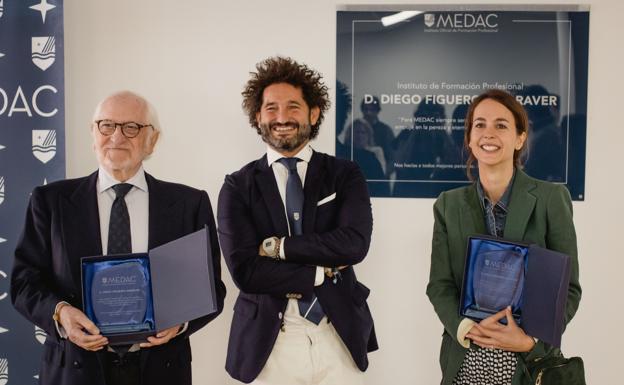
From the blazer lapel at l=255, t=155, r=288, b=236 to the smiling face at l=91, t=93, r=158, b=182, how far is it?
52 centimetres

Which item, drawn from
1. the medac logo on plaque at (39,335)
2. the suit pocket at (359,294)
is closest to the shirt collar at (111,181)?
the suit pocket at (359,294)

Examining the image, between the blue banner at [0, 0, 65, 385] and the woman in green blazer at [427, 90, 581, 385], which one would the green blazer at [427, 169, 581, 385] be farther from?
the blue banner at [0, 0, 65, 385]

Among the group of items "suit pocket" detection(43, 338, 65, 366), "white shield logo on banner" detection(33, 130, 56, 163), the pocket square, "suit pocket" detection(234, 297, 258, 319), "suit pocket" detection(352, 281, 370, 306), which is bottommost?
"suit pocket" detection(43, 338, 65, 366)

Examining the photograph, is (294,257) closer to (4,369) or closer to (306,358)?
(306,358)

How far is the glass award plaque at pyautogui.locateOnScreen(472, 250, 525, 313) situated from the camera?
2.08 meters

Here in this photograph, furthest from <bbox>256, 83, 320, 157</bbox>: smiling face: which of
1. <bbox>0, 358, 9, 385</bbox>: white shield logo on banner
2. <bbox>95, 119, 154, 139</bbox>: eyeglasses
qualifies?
<bbox>0, 358, 9, 385</bbox>: white shield logo on banner

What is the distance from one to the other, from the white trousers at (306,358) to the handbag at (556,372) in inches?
29.6

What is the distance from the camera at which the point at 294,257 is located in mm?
2377

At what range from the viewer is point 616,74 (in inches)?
137

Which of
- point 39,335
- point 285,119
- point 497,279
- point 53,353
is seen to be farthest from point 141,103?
point 39,335

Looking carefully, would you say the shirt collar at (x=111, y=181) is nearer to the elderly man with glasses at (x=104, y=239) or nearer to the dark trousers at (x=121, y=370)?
the elderly man with glasses at (x=104, y=239)

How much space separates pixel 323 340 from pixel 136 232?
862mm

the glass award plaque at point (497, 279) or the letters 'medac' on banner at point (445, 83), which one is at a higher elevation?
the letters 'medac' on banner at point (445, 83)

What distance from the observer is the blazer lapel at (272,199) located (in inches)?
98.0
